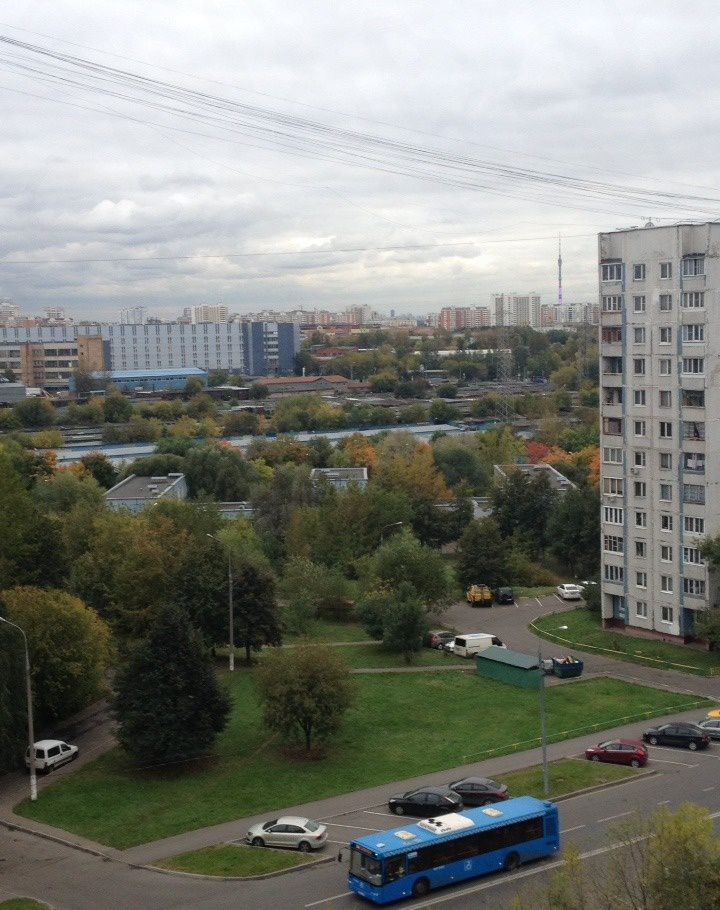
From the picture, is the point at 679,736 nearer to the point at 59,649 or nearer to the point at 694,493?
the point at 694,493

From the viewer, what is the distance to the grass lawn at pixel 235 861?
18.0 m

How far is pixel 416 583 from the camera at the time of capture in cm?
3666

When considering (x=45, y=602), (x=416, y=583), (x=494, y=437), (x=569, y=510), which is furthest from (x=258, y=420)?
(x=45, y=602)

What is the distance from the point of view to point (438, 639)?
34750 mm

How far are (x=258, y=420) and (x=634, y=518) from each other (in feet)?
215

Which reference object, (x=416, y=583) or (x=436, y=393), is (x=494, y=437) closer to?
(x=416, y=583)

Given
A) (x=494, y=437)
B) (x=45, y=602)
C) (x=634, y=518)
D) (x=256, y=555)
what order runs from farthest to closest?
(x=494, y=437) → (x=256, y=555) → (x=634, y=518) → (x=45, y=602)

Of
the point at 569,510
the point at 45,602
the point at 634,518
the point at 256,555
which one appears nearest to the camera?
the point at 45,602

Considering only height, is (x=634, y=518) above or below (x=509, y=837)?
above

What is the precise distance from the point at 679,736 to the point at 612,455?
43.2 feet

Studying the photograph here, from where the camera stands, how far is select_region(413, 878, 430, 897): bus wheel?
16.5 metres

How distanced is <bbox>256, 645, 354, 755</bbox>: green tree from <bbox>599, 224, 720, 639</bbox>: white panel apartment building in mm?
13299

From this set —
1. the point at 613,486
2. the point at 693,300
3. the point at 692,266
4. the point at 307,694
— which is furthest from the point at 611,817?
the point at 692,266

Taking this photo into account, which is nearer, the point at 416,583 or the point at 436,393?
the point at 416,583
